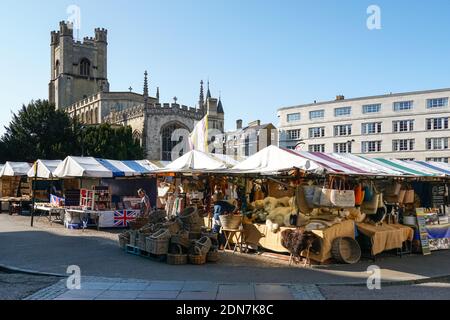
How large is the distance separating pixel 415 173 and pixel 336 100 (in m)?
54.0

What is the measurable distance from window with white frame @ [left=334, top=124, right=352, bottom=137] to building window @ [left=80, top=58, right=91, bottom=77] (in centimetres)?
4802

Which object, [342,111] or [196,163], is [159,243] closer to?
[196,163]

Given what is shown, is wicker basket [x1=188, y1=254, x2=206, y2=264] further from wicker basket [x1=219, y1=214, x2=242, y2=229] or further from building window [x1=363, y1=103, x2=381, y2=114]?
building window [x1=363, y1=103, x2=381, y2=114]

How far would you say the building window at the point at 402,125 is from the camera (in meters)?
59.9

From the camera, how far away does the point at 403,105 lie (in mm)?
60594

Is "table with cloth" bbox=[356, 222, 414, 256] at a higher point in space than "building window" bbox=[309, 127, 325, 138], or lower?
lower

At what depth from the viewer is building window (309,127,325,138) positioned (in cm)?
6719

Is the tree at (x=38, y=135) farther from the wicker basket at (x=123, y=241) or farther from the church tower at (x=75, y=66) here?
the wicker basket at (x=123, y=241)

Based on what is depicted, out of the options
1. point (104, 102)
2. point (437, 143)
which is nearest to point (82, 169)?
point (437, 143)

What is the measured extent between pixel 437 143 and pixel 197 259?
5466 centimetres

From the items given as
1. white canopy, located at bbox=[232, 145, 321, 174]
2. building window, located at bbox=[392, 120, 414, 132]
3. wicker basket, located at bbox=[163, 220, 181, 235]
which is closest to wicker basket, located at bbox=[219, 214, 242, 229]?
white canopy, located at bbox=[232, 145, 321, 174]

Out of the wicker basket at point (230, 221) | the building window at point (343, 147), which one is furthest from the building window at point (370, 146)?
the wicker basket at point (230, 221)

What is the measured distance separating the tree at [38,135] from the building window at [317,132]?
34.5 meters
